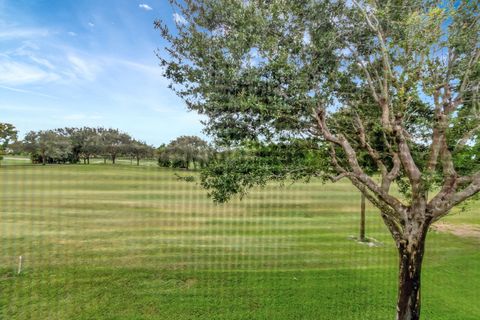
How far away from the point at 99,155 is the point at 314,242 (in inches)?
280

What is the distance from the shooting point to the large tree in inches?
154

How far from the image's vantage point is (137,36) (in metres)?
5.57

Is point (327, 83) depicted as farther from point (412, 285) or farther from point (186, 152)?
point (412, 285)

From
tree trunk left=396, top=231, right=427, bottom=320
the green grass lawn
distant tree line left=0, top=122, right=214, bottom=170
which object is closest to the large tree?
tree trunk left=396, top=231, right=427, bottom=320

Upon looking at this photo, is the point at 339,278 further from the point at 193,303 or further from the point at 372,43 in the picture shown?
the point at 372,43

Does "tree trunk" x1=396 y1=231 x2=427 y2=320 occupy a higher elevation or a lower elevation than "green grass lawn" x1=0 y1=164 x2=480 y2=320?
higher

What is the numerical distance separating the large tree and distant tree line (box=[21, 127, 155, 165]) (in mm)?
2502

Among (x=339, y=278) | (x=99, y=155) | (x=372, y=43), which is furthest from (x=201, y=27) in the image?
(x=339, y=278)

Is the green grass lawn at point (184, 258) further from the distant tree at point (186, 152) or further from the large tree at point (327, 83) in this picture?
the large tree at point (327, 83)

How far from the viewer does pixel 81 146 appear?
6.17 m

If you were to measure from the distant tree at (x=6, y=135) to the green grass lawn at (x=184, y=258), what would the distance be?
1853 mm

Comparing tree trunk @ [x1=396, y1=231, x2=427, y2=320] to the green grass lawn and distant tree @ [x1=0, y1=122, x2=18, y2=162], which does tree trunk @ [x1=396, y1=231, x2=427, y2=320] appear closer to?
the green grass lawn

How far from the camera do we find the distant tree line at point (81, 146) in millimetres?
5852

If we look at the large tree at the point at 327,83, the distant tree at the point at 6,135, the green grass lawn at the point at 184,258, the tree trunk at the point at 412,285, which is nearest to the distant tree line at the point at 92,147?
the distant tree at the point at 6,135
